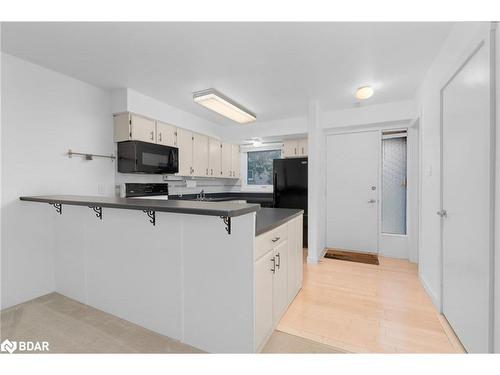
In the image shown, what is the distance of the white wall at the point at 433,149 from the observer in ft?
5.70

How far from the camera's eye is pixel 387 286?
264 cm

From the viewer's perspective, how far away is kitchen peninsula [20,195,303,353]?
143cm

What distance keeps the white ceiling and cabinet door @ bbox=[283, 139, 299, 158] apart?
1.37 metres

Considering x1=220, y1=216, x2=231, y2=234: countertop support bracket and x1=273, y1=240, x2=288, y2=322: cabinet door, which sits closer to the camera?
x1=220, y1=216, x2=231, y2=234: countertop support bracket

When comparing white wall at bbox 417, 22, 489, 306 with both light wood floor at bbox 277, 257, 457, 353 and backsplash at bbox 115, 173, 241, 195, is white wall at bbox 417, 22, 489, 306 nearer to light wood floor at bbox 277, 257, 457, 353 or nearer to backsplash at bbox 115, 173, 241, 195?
light wood floor at bbox 277, 257, 457, 353

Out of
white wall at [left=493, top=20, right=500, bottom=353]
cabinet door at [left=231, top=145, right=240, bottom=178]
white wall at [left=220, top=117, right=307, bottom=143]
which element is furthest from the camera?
cabinet door at [left=231, top=145, right=240, bottom=178]

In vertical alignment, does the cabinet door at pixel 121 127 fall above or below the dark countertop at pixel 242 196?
above

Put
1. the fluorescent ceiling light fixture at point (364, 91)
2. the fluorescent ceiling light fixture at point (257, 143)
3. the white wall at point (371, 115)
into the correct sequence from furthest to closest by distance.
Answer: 1. the fluorescent ceiling light fixture at point (257, 143)
2. the white wall at point (371, 115)
3. the fluorescent ceiling light fixture at point (364, 91)

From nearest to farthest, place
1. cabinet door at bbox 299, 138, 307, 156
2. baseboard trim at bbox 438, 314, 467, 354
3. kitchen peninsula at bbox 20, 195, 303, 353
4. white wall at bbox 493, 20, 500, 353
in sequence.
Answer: white wall at bbox 493, 20, 500, 353, kitchen peninsula at bbox 20, 195, 303, 353, baseboard trim at bbox 438, 314, 467, 354, cabinet door at bbox 299, 138, 307, 156

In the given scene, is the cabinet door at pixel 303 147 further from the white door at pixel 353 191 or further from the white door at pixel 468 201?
the white door at pixel 468 201

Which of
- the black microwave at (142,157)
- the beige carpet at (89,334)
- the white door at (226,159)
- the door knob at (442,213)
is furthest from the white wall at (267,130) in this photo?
the beige carpet at (89,334)

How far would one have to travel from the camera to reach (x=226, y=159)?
480 cm

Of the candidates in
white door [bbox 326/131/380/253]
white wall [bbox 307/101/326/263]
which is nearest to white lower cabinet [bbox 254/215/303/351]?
white wall [bbox 307/101/326/263]

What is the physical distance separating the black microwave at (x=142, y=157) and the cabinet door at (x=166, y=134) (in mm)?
149
